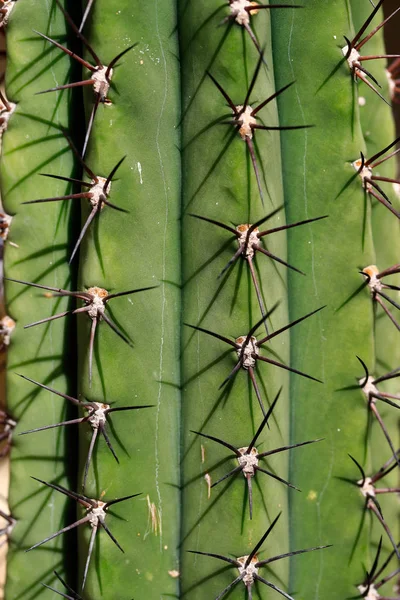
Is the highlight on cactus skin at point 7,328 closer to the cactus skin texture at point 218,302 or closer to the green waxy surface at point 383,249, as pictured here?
the cactus skin texture at point 218,302

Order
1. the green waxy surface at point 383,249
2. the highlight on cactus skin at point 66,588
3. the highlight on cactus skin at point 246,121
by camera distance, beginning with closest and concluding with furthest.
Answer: the highlight on cactus skin at point 246,121 → the highlight on cactus skin at point 66,588 → the green waxy surface at point 383,249

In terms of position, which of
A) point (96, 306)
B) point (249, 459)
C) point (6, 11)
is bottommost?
point (249, 459)

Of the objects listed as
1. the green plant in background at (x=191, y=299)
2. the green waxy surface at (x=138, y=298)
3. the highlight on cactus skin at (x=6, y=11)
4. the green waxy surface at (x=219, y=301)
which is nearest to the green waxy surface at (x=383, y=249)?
the green plant in background at (x=191, y=299)

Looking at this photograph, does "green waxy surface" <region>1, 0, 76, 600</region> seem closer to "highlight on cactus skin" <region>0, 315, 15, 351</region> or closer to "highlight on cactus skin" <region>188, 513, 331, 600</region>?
"highlight on cactus skin" <region>0, 315, 15, 351</region>

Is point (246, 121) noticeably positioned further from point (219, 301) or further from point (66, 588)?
point (66, 588)

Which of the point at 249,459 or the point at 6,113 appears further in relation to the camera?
the point at 6,113

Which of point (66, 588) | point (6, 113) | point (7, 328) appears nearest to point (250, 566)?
point (66, 588)

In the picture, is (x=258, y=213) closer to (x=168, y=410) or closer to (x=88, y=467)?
(x=168, y=410)
